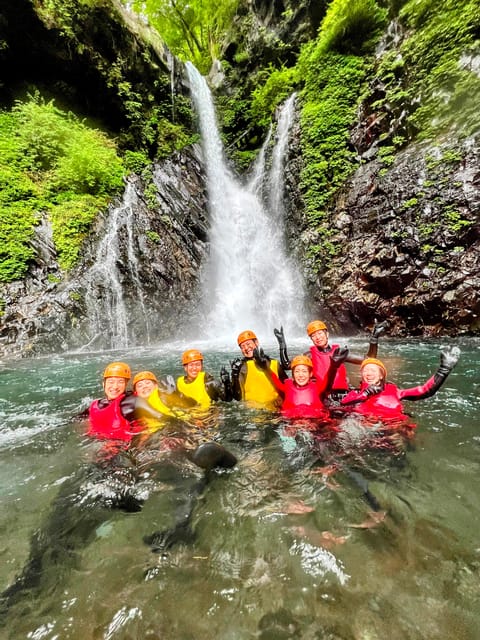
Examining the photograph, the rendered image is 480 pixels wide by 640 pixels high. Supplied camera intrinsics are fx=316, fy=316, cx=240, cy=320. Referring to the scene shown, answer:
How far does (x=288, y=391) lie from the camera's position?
13.9ft

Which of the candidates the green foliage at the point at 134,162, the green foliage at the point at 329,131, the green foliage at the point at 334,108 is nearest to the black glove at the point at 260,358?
the green foliage at the point at 334,108

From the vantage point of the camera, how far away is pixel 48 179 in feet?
41.5

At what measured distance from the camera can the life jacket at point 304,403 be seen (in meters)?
4.04

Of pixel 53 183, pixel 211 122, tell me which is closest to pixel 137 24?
pixel 211 122

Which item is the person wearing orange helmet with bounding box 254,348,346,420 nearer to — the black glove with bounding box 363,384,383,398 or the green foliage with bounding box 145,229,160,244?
the black glove with bounding box 363,384,383,398

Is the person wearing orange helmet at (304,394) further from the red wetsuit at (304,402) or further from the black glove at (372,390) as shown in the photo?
the black glove at (372,390)

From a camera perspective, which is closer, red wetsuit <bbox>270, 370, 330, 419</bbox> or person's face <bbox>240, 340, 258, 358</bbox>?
red wetsuit <bbox>270, 370, 330, 419</bbox>

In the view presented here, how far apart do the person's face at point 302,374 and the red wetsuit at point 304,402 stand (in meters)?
0.05

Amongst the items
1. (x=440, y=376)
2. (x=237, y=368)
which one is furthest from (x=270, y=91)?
(x=440, y=376)

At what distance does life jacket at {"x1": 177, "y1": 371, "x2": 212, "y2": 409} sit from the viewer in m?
4.63

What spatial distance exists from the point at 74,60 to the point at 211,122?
26.8 feet

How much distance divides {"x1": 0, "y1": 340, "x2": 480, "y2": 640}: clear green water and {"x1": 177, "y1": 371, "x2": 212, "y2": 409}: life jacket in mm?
1033

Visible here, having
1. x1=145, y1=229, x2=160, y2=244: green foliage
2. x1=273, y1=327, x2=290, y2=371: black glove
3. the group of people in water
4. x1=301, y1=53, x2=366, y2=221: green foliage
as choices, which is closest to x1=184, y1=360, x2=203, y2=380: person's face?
the group of people in water

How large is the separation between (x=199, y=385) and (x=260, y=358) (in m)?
1.02
